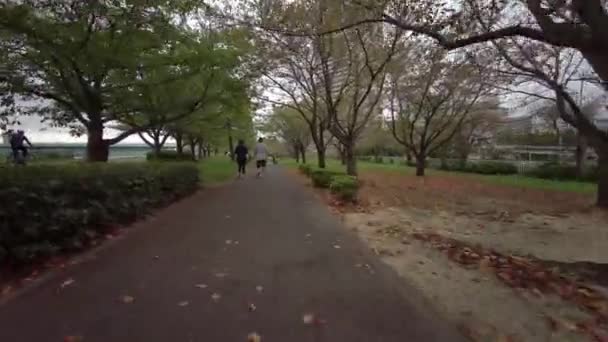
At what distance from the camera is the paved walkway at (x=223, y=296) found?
2.98 m

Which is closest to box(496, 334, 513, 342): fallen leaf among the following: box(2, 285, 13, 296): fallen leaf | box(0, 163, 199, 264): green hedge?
box(2, 285, 13, 296): fallen leaf

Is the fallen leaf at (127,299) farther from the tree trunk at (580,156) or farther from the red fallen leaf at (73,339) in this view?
the tree trunk at (580,156)

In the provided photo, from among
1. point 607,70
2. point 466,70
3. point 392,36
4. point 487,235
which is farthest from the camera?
point 466,70

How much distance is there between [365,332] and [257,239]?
10.6 feet

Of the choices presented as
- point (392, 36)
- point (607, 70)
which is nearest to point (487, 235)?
point (607, 70)

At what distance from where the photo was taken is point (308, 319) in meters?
3.20

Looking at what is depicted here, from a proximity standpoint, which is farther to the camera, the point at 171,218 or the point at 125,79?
the point at 125,79

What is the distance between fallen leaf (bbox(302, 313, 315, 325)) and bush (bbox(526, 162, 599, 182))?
28.3 m

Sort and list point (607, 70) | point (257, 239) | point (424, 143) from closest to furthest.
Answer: point (607, 70) → point (257, 239) → point (424, 143)

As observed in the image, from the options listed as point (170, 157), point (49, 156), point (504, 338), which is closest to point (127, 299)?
point (504, 338)

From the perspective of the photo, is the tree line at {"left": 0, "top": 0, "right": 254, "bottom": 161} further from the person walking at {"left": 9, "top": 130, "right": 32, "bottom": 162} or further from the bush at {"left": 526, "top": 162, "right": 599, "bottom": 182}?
the bush at {"left": 526, "top": 162, "right": 599, "bottom": 182}

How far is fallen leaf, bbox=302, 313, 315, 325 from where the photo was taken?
3.14 metres

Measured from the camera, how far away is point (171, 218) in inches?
299

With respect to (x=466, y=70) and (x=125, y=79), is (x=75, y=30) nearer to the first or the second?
(x=125, y=79)
